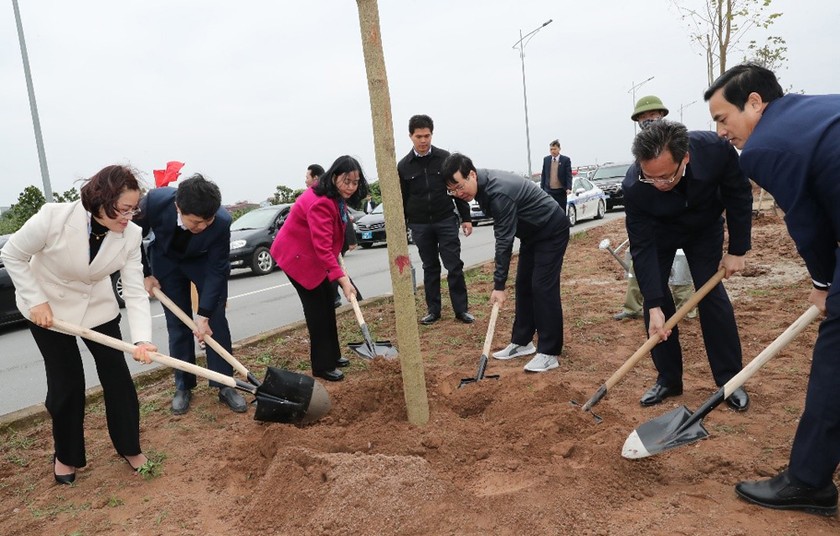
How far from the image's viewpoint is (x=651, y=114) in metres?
5.18

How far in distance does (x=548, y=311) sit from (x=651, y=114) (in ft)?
6.70

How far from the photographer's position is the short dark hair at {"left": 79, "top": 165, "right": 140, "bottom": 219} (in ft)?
9.14

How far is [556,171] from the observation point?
481 inches

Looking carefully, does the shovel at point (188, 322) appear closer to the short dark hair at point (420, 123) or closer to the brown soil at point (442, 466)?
the brown soil at point (442, 466)

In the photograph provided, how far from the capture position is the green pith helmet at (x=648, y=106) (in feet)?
16.7

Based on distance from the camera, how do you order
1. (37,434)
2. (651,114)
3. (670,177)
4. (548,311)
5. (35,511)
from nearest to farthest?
(35,511) < (670,177) < (37,434) < (548,311) < (651,114)

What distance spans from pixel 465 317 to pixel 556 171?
7.09 m

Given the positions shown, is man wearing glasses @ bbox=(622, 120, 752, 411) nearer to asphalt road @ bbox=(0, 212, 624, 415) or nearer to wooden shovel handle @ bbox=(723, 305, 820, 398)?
wooden shovel handle @ bbox=(723, 305, 820, 398)

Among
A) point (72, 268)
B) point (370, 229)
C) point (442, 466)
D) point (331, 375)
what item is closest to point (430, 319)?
point (331, 375)

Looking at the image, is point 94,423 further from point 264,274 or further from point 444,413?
point 264,274

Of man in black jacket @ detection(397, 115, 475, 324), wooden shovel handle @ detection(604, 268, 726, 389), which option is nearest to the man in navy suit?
wooden shovel handle @ detection(604, 268, 726, 389)

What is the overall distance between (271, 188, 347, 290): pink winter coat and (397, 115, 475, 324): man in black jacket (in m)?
1.66

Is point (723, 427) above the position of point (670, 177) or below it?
below

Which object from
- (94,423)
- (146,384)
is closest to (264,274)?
(146,384)
